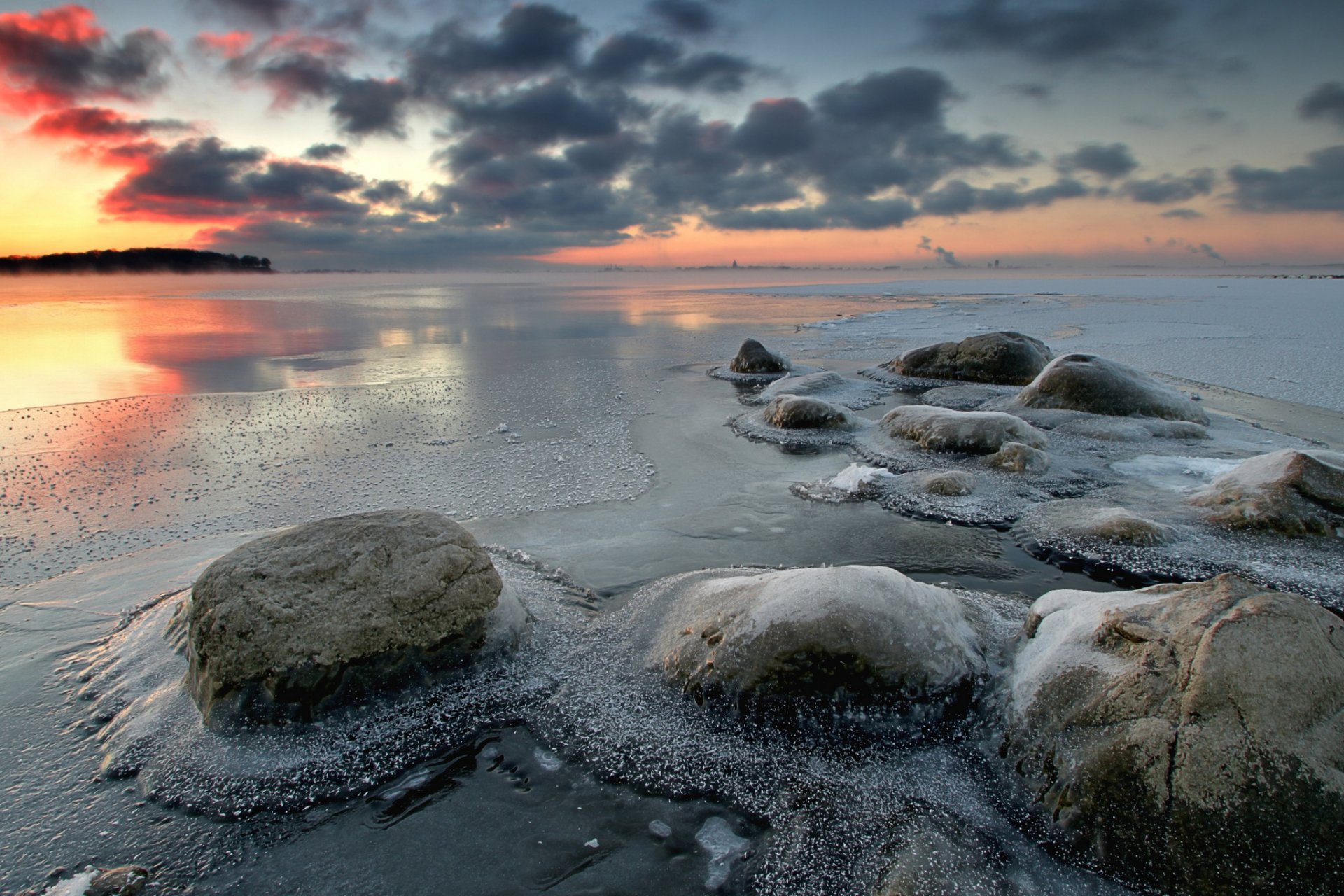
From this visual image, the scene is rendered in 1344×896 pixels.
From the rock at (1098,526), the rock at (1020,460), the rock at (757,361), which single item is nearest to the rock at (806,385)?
the rock at (757,361)

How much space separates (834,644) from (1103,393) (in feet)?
21.4

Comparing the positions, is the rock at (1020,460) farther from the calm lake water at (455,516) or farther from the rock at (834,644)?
the rock at (834,644)

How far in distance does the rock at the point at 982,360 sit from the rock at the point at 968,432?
409cm

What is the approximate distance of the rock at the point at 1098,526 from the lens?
4156 millimetres

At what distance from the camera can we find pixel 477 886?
6.56 ft

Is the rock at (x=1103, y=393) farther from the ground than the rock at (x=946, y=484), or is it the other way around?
the rock at (x=1103, y=393)

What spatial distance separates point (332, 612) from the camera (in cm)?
277

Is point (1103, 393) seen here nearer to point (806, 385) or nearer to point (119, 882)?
point (806, 385)

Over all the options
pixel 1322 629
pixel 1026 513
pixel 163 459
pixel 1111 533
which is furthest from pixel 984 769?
pixel 163 459

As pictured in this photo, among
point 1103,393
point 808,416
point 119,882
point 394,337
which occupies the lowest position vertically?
point 119,882

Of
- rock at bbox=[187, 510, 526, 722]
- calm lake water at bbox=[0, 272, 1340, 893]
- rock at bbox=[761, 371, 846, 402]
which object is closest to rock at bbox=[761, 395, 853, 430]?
calm lake water at bbox=[0, 272, 1340, 893]

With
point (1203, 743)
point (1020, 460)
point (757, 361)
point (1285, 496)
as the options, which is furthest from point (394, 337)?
point (1203, 743)

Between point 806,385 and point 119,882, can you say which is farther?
point 806,385

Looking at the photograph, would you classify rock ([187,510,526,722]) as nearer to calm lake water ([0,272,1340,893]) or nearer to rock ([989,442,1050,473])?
calm lake water ([0,272,1340,893])
